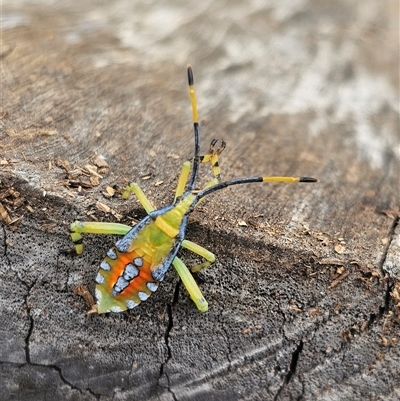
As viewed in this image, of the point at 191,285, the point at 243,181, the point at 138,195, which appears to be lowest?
the point at 191,285

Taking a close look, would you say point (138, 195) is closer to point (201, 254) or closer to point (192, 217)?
point (192, 217)


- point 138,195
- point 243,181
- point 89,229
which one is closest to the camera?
point 89,229

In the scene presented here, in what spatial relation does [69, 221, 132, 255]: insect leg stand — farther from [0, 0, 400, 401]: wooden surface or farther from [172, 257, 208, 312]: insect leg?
[172, 257, 208, 312]: insect leg

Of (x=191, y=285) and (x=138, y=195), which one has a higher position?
(x=138, y=195)

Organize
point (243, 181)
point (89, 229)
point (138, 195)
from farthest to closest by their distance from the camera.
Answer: point (243, 181), point (138, 195), point (89, 229)

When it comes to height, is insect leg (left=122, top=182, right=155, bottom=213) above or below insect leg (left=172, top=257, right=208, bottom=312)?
above

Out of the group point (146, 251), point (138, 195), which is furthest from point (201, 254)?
point (138, 195)

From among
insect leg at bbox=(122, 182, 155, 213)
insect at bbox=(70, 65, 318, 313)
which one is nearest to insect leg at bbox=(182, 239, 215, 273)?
insect at bbox=(70, 65, 318, 313)
